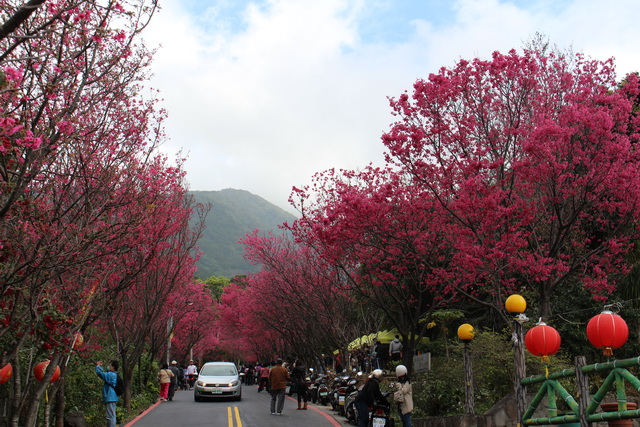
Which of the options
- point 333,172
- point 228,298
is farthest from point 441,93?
point 228,298

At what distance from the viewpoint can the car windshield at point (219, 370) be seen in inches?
952

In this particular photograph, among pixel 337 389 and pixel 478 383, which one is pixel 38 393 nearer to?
pixel 478 383

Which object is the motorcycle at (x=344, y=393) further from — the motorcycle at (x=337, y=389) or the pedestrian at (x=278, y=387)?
the pedestrian at (x=278, y=387)

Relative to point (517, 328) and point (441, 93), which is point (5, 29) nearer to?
point (517, 328)

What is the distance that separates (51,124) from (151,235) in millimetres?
6740

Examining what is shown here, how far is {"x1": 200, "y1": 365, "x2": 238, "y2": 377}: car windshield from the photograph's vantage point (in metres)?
24.2

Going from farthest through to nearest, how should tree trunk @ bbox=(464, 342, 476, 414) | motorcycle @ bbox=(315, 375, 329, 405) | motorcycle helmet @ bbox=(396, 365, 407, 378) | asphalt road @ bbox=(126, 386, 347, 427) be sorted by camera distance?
motorcycle @ bbox=(315, 375, 329, 405), asphalt road @ bbox=(126, 386, 347, 427), motorcycle helmet @ bbox=(396, 365, 407, 378), tree trunk @ bbox=(464, 342, 476, 414)

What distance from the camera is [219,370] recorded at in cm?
2448

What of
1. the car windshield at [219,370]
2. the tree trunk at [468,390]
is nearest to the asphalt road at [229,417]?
the car windshield at [219,370]

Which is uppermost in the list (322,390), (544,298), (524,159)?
(524,159)

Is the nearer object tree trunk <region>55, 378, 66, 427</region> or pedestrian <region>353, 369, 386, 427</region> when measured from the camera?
pedestrian <region>353, 369, 386, 427</region>

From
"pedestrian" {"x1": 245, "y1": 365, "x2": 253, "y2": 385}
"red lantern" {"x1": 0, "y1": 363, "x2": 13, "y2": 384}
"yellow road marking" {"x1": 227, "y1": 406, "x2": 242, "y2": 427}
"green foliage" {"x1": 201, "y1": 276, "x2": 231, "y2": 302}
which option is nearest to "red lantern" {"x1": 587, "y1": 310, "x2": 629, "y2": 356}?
"red lantern" {"x1": 0, "y1": 363, "x2": 13, "y2": 384}

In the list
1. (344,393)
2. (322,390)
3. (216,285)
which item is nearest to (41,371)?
(344,393)

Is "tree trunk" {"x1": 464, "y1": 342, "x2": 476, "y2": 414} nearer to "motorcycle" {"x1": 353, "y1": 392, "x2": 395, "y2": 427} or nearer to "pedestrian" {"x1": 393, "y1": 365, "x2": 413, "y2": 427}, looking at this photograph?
"pedestrian" {"x1": 393, "y1": 365, "x2": 413, "y2": 427}
